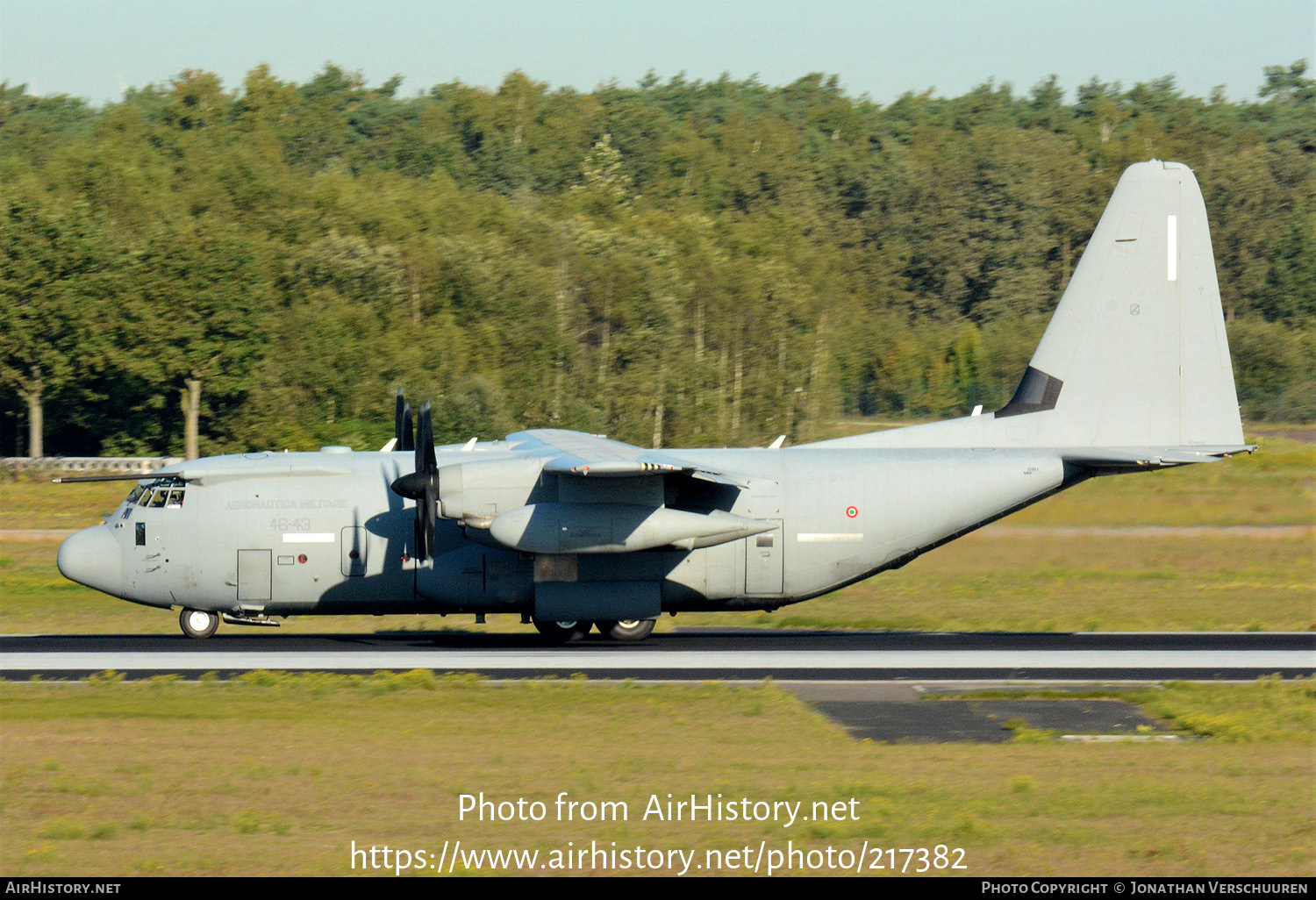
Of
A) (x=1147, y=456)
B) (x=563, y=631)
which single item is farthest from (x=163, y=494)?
(x=1147, y=456)

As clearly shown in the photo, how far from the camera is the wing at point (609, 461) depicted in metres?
19.5

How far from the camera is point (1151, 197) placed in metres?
23.1

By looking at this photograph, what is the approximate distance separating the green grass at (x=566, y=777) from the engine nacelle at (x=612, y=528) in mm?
3198

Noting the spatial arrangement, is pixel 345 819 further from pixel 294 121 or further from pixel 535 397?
pixel 294 121

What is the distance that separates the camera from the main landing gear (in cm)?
2262

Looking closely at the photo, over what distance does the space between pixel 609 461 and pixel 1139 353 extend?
9.75 meters

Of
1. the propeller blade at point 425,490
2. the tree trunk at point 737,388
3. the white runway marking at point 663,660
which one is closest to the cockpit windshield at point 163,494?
the white runway marking at point 663,660

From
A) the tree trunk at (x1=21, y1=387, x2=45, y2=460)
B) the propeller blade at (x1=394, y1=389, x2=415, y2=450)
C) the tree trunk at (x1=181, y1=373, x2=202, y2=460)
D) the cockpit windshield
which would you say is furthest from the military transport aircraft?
the tree trunk at (x1=21, y1=387, x2=45, y2=460)

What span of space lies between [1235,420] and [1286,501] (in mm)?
7199

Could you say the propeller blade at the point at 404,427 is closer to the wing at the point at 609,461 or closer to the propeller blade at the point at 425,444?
the wing at the point at 609,461

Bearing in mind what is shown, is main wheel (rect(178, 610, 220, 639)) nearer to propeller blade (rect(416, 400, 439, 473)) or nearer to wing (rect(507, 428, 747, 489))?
propeller blade (rect(416, 400, 439, 473))

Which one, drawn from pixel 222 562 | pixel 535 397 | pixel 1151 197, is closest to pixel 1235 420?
pixel 1151 197

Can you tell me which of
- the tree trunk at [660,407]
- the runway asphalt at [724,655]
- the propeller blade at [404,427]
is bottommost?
the runway asphalt at [724,655]

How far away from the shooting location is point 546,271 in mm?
59812
